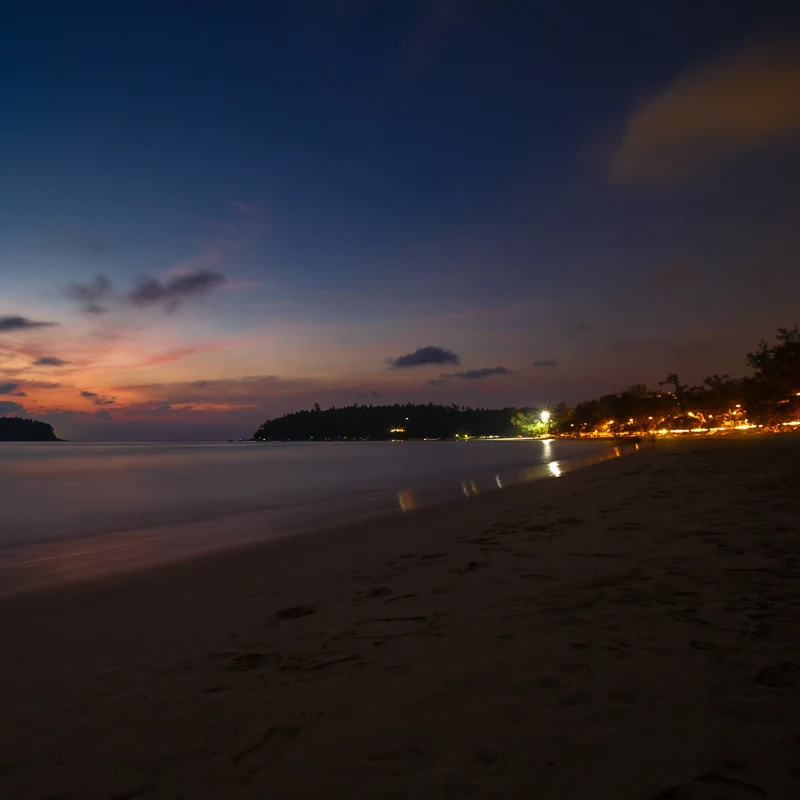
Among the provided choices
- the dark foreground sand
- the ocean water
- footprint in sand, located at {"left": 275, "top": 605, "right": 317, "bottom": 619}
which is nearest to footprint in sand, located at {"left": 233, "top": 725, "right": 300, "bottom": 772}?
the dark foreground sand

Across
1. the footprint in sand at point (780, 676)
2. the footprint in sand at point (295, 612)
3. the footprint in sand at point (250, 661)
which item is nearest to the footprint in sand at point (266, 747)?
the footprint in sand at point (250, 661)

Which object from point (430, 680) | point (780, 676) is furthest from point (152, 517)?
point (780, 676)

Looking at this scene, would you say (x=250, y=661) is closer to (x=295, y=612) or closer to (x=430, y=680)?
(x=295, y=612)

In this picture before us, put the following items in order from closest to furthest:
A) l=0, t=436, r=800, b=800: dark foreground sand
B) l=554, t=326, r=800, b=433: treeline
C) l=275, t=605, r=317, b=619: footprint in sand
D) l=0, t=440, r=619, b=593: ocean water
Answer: l=0, t=436, r=800, b=800: dark foreground sand
l=275, t=605, r=317, b=619: footprint in sand
l=0, t=440, r=619, b=593: ocean water
l=554, t=326, r=800, b=433: treeline

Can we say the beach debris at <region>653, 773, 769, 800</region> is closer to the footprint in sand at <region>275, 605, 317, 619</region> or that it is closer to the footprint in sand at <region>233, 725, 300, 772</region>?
the footprint in sand at <region>233, 725, 300, 772</region>

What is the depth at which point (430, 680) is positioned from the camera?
376cm

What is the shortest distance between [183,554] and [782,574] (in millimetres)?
9898

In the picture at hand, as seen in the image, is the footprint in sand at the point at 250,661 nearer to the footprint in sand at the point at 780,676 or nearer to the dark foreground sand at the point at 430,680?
the dark foreground sand at the point at 430,680

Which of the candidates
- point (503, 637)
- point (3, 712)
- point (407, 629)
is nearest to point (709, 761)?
point (503, 637)

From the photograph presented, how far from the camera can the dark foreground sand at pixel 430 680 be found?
8.98 feet

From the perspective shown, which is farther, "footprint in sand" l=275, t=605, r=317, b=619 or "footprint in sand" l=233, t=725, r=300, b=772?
"footprint in sand" l=275, t=605, r=317, b=619

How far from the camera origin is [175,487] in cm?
2941

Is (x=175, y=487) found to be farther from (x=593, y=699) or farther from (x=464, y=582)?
(x=593, y=699)

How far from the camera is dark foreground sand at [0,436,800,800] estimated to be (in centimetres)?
274
